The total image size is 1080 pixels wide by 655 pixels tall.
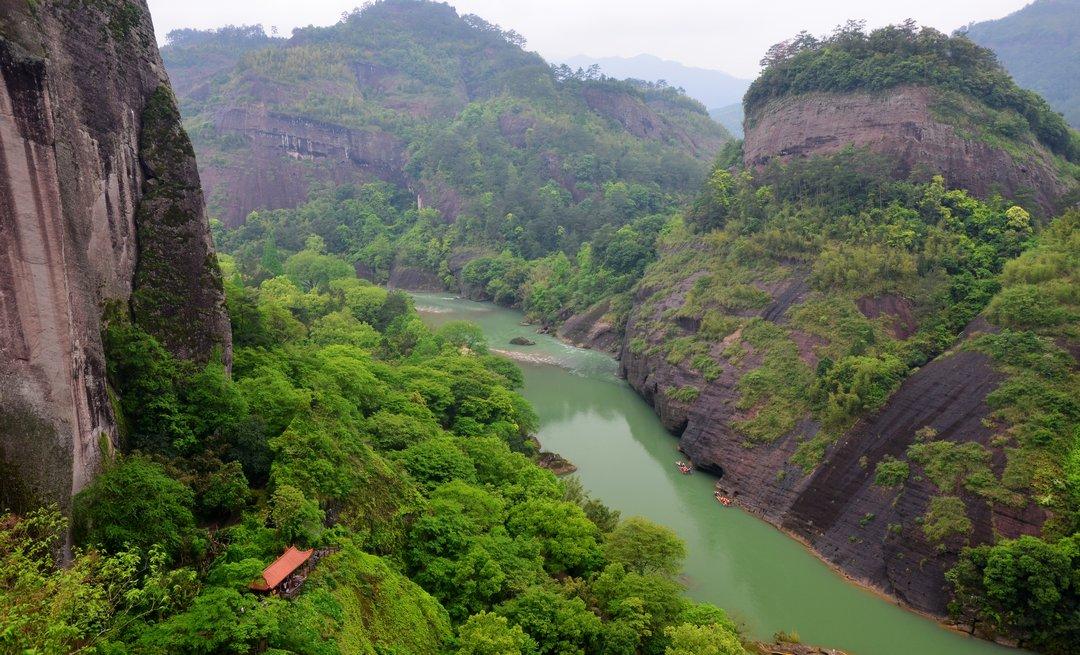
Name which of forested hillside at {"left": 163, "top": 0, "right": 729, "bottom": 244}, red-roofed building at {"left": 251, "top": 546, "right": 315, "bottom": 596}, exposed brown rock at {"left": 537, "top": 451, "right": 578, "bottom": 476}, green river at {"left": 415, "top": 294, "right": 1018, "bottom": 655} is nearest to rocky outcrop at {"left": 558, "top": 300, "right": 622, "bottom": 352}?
green river at {"left": 415, "top": 294, "right": 1018, "bottom": 655}

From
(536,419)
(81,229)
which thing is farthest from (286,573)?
(536,419)

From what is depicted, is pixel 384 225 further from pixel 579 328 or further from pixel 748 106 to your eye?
pixel 748 106

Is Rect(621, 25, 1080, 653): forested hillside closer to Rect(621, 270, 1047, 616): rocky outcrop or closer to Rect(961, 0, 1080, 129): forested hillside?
Rect(621, 270, 1047, 616): rocky outcrop

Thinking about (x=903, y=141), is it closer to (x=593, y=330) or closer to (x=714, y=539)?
(x=593, y=330)

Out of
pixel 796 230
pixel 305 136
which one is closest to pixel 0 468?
pixel 796 230

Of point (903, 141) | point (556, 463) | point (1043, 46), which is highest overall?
point (1043, 46)

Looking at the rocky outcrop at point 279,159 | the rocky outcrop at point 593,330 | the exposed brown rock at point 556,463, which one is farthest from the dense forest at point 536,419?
the rocky outcrop at point 279,159
